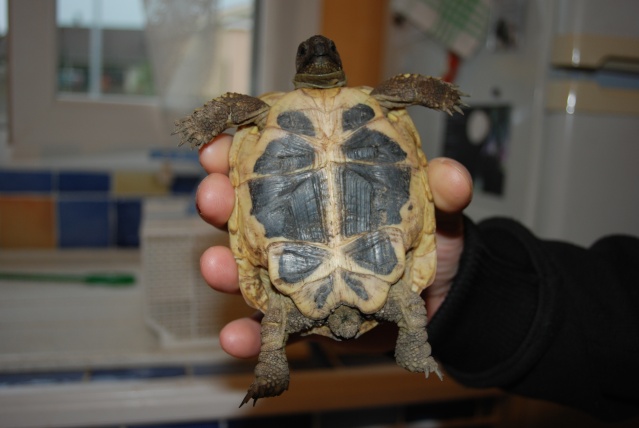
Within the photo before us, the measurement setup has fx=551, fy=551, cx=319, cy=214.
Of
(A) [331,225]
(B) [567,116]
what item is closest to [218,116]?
(A) [331,225]

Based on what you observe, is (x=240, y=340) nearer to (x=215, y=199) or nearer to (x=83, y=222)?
(x=215, y=199)

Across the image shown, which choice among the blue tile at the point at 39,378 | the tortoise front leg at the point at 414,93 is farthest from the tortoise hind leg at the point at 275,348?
the blue tile at the point at 39,378

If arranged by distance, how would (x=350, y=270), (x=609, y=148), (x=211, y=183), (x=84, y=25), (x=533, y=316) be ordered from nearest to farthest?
1. (x=350, y=270)
2. (x=211, y=183)
3. (x=533, y=316)
4. (x=609, y=148)
5. (x=84, y=25)

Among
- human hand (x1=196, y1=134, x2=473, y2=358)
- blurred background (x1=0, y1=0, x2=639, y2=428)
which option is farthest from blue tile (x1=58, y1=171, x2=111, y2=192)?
human hand (x1=196, y1=134, x2=473, y2=358)

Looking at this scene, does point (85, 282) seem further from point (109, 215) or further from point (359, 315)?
point (359, 315)

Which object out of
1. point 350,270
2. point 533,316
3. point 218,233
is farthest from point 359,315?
point 218,233

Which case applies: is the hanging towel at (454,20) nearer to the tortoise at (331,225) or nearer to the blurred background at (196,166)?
the blurred background at (196,166)
